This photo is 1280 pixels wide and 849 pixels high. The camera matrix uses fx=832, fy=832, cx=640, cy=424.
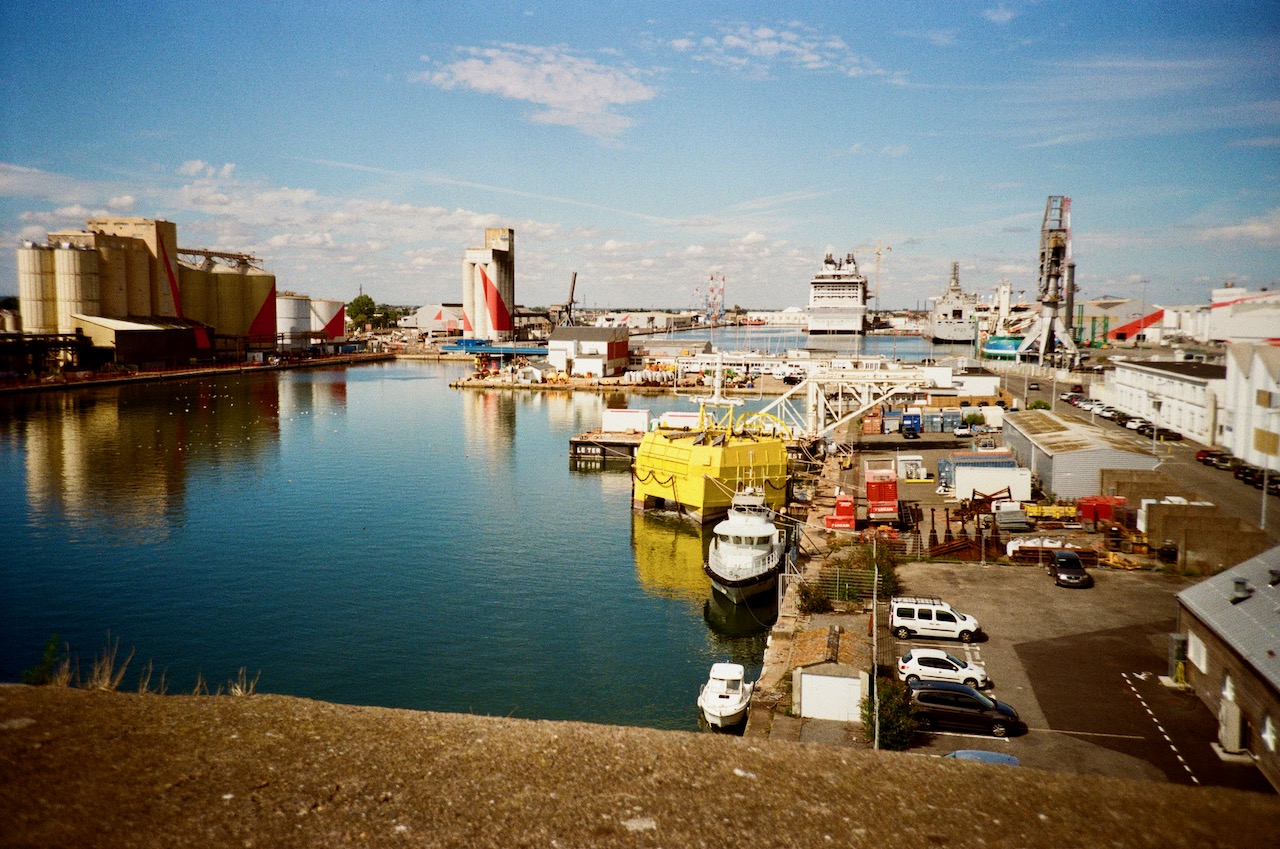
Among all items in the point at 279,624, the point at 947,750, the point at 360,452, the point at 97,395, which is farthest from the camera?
the point at 97,395

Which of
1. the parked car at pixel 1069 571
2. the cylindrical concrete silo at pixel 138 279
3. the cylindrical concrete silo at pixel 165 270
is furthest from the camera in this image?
the cylindrical concrete silo at pixel 165 270

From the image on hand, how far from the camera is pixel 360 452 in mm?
20375

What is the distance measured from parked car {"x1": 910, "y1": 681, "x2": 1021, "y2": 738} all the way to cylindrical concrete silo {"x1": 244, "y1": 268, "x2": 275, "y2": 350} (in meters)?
47.0

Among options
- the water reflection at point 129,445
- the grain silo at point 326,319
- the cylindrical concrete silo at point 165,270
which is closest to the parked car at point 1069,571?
the water reflection at point 129,445

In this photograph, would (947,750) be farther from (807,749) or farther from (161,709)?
(161,709)

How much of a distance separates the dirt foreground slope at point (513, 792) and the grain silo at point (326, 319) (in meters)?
56.2

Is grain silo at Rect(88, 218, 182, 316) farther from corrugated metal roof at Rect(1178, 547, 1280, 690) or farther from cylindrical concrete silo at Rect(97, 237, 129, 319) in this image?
corrugated metal roof at Rect(1178, 547, 1280, 690)

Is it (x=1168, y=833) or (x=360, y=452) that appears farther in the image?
(x=360, y=452)

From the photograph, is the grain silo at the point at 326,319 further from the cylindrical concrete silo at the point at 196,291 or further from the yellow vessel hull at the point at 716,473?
the yellow vessel hull at the point at 716,473

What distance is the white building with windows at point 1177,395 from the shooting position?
12.8 metres

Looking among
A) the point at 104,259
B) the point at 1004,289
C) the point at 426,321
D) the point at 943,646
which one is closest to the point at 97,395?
the point at 104,259

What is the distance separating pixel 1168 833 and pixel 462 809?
197 centimetres

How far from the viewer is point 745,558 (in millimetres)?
9828

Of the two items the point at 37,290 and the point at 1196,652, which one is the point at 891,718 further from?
the point at 37,290
